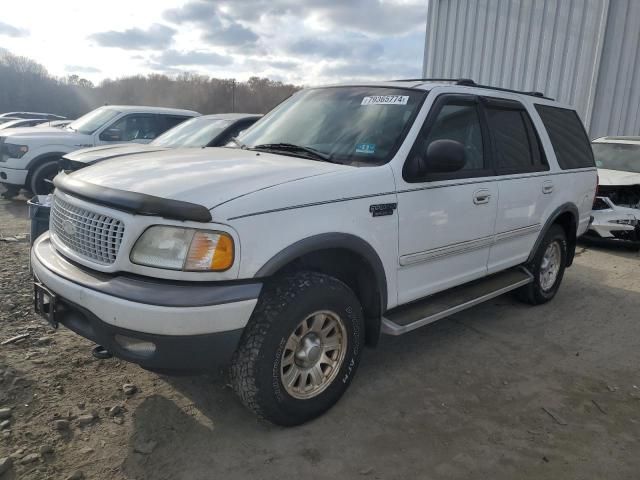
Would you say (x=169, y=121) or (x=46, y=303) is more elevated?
(x=169, y=121)

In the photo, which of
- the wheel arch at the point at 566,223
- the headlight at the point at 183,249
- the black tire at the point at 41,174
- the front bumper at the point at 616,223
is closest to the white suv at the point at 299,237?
the headlight at the point at 183,249

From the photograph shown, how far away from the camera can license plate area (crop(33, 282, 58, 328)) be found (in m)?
2.79

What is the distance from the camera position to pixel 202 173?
112 inches

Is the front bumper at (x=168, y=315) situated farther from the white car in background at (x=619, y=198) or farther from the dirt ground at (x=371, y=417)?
the white car in background at (x=619, y=198)

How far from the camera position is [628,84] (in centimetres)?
1174

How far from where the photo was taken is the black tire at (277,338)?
2.66 meters

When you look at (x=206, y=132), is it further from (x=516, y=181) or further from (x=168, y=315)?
(x=168, y=315)

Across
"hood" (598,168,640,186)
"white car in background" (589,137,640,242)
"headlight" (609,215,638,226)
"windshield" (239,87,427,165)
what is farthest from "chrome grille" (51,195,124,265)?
"hood" (598,168,640,186)

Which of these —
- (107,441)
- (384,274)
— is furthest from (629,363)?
(107,441)

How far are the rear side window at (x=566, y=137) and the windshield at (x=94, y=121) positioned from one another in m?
7.61

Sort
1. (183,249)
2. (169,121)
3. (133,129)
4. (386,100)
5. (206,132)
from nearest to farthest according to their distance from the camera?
(183,249), (386,100), (206,132), (133,129), (169,121)

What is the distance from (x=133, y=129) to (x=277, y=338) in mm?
8167

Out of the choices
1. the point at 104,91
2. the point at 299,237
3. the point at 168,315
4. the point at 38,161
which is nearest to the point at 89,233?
the point at 168,315

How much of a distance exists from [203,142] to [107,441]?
4951 millimetres
